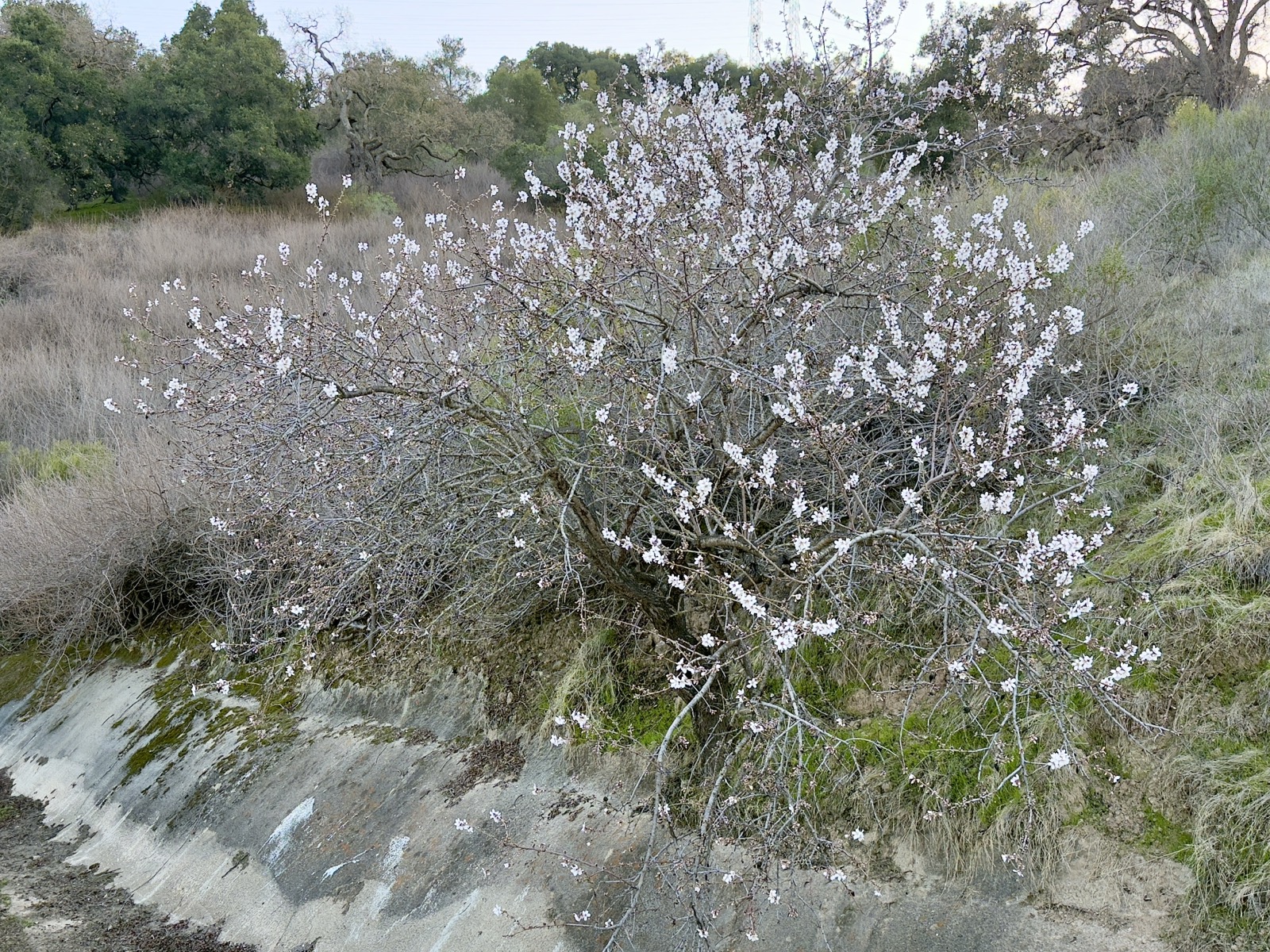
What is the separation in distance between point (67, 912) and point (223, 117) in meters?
17.9

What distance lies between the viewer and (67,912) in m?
5.69

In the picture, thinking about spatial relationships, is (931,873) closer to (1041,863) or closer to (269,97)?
(1041,863)

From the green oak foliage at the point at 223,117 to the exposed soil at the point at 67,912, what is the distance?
53.5ft

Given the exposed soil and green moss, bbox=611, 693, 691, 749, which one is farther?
the exposed soil

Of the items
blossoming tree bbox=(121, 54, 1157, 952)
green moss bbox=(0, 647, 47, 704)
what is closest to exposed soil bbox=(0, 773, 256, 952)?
blossoming tree bbox=(121, 54, 1157, 952)

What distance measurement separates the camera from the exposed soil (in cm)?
521

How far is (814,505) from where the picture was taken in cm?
357

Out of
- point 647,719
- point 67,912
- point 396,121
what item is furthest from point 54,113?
point 647,719

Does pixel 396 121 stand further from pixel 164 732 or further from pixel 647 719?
pixel 647 719

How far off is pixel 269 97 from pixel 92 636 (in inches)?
591

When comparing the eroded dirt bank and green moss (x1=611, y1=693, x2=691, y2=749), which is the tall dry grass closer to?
the eroded dirt bank

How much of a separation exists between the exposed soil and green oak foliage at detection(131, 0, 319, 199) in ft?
53.5

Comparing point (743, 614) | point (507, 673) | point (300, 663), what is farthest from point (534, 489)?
point (300, 663)

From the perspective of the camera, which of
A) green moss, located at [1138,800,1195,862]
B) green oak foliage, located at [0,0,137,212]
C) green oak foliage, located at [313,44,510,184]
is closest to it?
green moss, located at [1138,800,1195,862]
